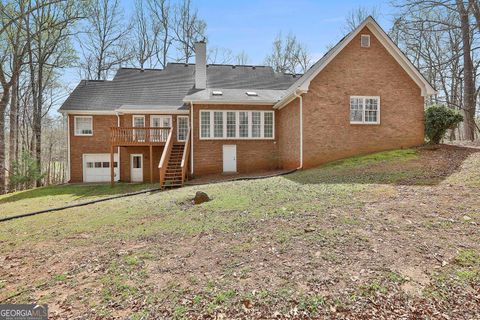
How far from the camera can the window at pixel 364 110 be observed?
14.1 meters

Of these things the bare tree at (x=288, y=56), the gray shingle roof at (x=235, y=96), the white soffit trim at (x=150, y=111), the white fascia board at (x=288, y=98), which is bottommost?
the white soffit trim at (x=150, y=111)

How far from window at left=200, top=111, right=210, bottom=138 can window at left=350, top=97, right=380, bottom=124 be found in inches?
310

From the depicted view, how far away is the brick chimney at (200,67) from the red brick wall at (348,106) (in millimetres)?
8677

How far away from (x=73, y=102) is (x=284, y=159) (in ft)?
47.7

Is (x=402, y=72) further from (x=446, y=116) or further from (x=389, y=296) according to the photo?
(x=389, y=296)

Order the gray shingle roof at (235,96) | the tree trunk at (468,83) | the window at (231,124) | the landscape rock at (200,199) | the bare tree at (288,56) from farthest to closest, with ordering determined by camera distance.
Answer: the bare tree at (288,56) < the window at (231,124) < the gray shingle roof at (235,96) < the tree trunk at (468,83) < the landscape rock at (200,199)

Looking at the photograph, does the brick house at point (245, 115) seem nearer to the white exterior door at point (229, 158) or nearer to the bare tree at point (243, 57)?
the white exterior door at point (229, 158)

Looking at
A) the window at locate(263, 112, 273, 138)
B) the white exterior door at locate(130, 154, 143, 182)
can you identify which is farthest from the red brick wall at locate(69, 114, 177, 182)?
the window at locate(263, 112, 273, 138)

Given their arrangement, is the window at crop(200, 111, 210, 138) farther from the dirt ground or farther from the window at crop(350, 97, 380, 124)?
the dirt ground

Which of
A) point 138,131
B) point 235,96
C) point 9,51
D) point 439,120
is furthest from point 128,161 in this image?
point 439,120

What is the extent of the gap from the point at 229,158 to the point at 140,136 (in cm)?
561

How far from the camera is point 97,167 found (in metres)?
19.0

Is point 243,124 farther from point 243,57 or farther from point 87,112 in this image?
point 243,57

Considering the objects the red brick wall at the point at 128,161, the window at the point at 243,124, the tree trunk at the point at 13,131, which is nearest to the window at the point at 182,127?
the red brick wall at the point at 128,161
